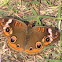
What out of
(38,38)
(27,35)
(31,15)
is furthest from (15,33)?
(31,15)

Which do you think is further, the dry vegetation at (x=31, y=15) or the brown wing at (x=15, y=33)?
the dry vegetation at (x=31, y=15)

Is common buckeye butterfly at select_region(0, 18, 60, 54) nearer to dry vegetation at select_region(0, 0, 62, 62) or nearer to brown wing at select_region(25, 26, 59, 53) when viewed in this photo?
brown wing at select_region(25, 26, 59, 53)

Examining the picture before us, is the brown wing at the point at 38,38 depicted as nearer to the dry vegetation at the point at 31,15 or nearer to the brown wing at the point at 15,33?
the brown wing at the point at 15,33

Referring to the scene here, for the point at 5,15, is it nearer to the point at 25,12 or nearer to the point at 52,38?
the point at 25,12

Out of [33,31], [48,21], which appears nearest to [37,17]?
[48,21]

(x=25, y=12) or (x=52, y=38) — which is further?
(x=25, y=12)

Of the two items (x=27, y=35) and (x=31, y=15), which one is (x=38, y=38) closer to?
(x=27, y=35)

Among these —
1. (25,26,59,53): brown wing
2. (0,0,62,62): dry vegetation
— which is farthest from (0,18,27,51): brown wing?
(0,0,62,62): dry vegetation

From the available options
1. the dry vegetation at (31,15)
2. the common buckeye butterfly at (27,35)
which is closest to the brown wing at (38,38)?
the common buckeye butterfly at (27,35)

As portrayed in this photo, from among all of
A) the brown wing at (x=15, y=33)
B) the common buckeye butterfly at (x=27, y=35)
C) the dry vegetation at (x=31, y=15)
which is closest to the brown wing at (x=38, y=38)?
the common buckeye butterfly at (x=27, y=35)
